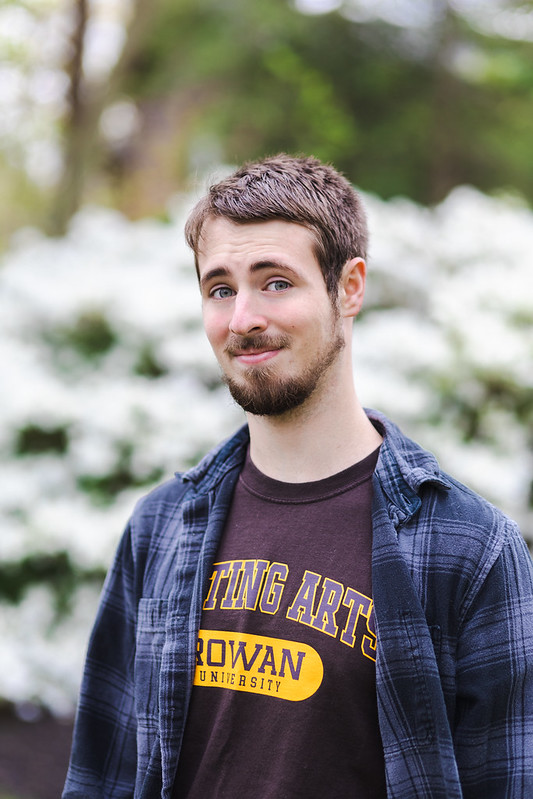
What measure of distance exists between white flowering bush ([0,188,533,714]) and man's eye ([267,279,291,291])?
106 inches

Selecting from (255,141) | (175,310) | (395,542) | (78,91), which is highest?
(78,91)

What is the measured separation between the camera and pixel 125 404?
4398 millimetres

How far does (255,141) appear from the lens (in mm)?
8234

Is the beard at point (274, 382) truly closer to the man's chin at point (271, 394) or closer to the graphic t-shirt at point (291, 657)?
the man's chin at point (271, 394)

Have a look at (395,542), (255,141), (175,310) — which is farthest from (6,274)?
(395,542)

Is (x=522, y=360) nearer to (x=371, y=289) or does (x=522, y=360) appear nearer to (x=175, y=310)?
(x=371, y=289)

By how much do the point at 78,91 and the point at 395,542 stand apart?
8.33 m

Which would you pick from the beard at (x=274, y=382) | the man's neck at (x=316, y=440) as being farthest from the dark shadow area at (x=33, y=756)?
the beard at (x=274, y=382)

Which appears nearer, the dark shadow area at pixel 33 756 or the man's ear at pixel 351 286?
the man's ear at pixel 351 286

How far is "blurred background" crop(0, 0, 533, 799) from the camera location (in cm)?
436

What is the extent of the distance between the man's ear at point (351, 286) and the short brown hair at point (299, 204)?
0.02 m

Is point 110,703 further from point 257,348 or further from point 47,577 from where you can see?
point 47,577

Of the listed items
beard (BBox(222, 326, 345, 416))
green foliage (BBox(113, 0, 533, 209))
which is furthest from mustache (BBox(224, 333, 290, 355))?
green foliage (BBox(113, 0, 533, 209))

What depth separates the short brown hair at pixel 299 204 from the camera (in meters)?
1.64
